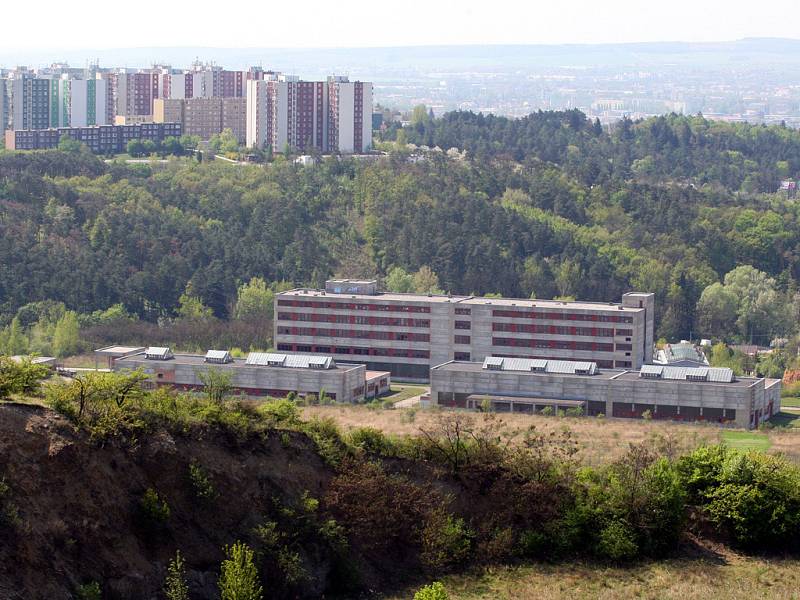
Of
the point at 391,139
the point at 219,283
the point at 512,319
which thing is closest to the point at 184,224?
the point at 219,283

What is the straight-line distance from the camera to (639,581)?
2869 centimetres

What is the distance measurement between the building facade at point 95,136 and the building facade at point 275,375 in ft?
200

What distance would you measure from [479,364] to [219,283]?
88.0 ft

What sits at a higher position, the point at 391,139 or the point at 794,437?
the point at 391,139

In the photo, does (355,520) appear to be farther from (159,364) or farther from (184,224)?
→ (184,224)

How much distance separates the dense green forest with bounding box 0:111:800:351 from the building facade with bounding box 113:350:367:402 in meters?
11.9

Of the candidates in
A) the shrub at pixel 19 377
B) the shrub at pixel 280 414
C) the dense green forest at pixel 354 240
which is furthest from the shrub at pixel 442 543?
the dense green forest at pixel 354 240

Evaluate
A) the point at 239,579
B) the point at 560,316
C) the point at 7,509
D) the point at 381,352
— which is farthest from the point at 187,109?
the point at 239,579

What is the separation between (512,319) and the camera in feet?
232

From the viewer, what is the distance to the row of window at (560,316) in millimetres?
69438

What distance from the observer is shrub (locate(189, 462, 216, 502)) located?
27.3 m

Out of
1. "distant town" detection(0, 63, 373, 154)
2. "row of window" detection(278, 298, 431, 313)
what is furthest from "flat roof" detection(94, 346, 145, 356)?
"distant town" detection(0, 63, 373, 154)

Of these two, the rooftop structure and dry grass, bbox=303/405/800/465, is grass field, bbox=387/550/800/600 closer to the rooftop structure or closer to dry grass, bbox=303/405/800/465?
dry grass, bbox=303/405/800/465

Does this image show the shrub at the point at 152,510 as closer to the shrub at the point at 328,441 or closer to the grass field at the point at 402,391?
the shrub at the point at 328,441
